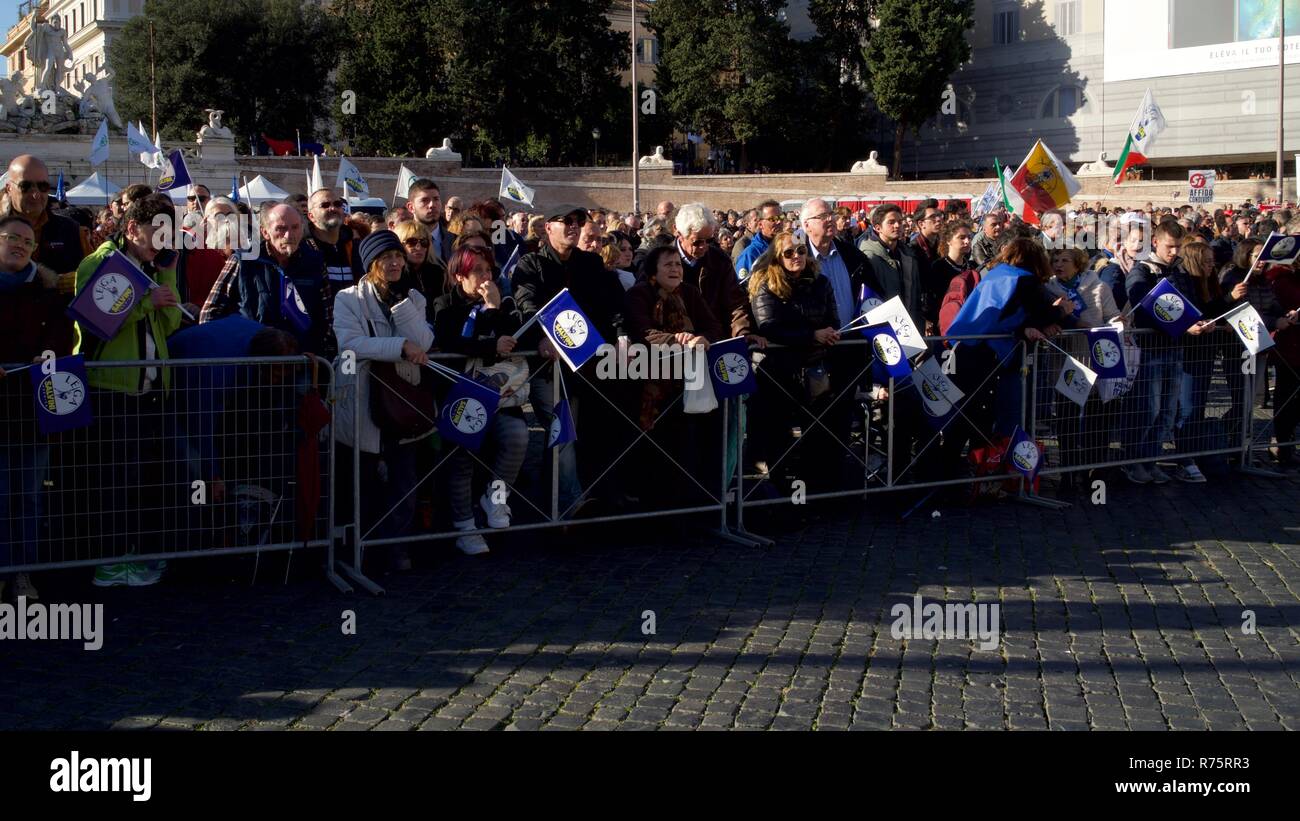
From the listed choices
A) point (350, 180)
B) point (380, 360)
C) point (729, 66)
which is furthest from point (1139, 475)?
point (729, 66)

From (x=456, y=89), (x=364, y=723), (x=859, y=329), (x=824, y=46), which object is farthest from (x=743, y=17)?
(x=364, y=723)

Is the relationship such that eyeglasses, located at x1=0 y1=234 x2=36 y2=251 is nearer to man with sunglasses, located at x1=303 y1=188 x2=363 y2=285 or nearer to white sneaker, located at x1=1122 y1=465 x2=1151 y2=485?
man with sunglasses, located at x1=303 y1=188 x2=363 y2=285

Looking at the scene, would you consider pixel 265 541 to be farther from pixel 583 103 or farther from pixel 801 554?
pixel 583 103

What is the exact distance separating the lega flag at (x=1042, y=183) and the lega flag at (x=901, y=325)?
6334 mm

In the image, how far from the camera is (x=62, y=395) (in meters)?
6.36

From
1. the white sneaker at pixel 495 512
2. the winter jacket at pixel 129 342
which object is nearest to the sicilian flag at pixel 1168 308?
the white sneaker at pixel 495 512

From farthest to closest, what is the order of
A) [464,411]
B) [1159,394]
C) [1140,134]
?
[1140,134], [1159,394], [464,411]

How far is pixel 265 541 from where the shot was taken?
708 centimetres

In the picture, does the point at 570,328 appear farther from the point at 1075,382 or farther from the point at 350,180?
the point at 350,180

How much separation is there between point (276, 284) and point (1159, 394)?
6.26 meters

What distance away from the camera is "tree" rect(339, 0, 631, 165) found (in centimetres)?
5962

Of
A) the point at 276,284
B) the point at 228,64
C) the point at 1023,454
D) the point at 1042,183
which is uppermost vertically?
the point at 228,64

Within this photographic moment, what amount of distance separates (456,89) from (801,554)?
54.6m

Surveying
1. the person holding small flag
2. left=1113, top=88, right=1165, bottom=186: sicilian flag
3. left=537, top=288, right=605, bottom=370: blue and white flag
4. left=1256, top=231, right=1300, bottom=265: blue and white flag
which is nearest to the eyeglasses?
the person holding small flag
